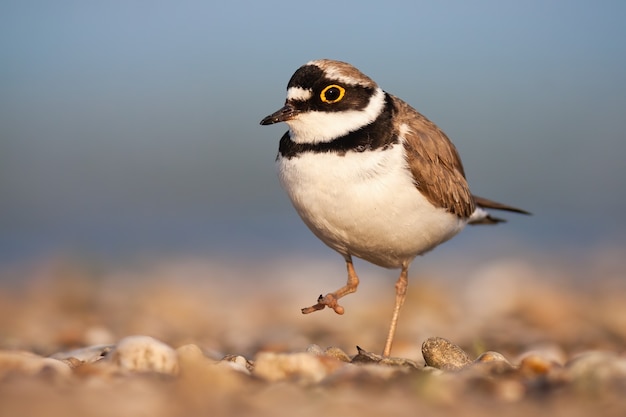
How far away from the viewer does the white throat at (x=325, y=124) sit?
16.4 ft

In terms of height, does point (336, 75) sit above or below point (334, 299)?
above

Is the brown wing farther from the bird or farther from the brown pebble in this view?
the brown pebble

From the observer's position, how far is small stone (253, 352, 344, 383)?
360cm

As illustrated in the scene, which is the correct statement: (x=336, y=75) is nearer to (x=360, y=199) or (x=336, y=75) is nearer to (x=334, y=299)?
(x=360, y=199)

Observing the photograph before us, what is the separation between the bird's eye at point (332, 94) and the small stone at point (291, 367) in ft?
6.11

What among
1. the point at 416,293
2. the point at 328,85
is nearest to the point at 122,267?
the point at 416,293

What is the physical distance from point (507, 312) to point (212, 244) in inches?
333

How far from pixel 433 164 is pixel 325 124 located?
77 cm

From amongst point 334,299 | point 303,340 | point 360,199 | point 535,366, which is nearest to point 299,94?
point 360,199

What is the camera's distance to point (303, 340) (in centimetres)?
686

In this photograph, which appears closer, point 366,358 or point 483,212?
point 366,358

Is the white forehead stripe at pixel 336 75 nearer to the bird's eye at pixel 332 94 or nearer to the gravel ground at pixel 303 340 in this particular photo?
the bird's eye at pixel 332 94

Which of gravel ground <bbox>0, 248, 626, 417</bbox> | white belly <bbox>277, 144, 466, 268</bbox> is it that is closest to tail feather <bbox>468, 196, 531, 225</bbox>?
gravel ground <bbox>0, 248, 626, 417</bbox>

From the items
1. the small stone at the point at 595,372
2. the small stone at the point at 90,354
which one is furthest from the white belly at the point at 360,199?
the small stone at the point at 595,372
